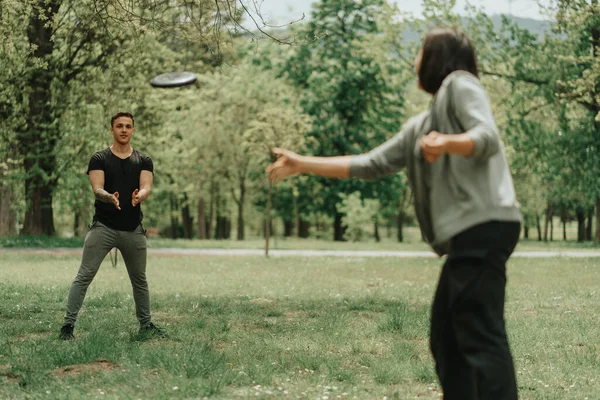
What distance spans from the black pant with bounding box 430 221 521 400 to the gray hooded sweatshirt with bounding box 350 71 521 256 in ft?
0.22

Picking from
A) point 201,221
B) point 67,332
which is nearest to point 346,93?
point 201,221

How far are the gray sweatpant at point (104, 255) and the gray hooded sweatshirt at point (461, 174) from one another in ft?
14.0

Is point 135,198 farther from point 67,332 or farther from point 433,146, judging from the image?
point 433,146

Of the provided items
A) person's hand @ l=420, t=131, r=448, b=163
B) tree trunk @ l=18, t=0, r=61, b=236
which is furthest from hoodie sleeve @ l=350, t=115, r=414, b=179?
tree trunk @ l=18, t=0, r=61, b=236

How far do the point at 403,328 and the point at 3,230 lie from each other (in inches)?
998

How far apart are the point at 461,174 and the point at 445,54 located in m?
0.59

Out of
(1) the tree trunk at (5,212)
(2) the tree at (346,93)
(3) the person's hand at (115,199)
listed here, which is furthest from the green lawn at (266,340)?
(2) the tree at (346,93)

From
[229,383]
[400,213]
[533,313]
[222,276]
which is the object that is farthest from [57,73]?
[400,213]

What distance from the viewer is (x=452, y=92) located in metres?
3.25

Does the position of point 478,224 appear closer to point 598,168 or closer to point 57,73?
point 57,73

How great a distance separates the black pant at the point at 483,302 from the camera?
10.6 feet

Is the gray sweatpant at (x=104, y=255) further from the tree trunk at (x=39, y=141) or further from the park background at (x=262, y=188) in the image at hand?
the tree trunk at (x=39, y=141)

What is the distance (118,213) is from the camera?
23.1ft

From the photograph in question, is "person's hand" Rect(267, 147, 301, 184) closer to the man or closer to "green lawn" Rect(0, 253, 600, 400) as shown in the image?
"green lawn" Rect(0, 253, 600, 400)
